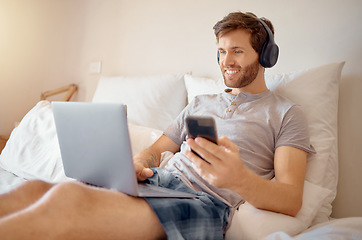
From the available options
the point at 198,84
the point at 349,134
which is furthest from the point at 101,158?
the point at 349,134

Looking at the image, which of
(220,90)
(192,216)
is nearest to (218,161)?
(192,216)

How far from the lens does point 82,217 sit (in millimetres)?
624

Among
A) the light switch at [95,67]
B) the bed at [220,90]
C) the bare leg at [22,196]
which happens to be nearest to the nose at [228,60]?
the bed at [220,90]

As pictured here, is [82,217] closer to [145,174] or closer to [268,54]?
[145,174]

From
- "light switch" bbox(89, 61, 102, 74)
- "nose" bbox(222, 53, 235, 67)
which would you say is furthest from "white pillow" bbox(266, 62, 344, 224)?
"light switch" bbox(89, 61, 102, 74)

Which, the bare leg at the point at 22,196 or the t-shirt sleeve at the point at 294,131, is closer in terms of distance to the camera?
the bare leg at the point at 22,196

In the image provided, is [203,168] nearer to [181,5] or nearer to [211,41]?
[211,41]

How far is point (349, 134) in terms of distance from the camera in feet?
3.77

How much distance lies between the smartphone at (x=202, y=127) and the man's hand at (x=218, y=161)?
13 mm

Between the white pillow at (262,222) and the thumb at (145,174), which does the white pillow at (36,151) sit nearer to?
the thumb at (145,174)

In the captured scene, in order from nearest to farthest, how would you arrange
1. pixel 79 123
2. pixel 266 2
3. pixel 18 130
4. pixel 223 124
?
pixel 79 123
pixel 223 124
pixel 266 2
pixel 18 130

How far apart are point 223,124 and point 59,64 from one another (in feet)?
5.98

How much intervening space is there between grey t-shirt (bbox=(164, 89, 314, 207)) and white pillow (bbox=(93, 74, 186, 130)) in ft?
1.55

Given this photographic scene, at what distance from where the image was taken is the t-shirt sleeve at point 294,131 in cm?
93
